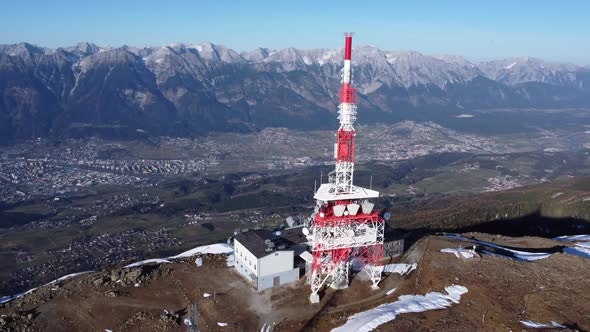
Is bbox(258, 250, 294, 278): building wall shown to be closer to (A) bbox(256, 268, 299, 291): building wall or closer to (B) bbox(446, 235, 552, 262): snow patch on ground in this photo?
(A) bbox(256, 268, 299, 291): building wall

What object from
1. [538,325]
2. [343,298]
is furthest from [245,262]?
[538,325]

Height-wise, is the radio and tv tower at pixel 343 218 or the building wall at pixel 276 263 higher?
the radio and tv tower at pixel 343 218

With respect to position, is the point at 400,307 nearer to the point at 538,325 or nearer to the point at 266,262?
the point at 538,325

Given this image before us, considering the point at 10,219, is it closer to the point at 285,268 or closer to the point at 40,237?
the point at 40,237

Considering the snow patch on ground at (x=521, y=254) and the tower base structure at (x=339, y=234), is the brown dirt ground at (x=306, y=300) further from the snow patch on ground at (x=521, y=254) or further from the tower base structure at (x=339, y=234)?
the snow patch on ground at (x=521, y=254)

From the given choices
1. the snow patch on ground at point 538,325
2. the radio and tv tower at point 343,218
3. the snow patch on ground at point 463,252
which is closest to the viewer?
the snow patch on ground at point 538,325

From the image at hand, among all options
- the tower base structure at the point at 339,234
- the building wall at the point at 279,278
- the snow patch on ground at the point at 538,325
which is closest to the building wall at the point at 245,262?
the building wall at the point at 279,278
